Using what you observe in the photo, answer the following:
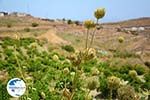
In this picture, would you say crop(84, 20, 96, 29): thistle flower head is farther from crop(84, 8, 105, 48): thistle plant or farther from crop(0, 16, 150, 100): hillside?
crop(0, 16, 150, 100): hillside

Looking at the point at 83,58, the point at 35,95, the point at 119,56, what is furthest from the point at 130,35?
the point at 83,58

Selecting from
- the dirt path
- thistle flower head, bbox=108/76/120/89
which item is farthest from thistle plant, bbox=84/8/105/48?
the dirt path

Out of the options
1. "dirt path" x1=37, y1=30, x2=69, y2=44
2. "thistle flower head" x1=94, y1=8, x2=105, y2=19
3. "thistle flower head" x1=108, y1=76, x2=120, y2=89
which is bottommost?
"dirt path" x1=37, y1=30, x2=69, y2=44

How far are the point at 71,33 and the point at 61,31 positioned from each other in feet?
3.37

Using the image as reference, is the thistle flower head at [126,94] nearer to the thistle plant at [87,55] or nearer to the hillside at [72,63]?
the hillside at [72,63]

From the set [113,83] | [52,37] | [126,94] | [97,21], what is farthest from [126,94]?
[52,37]

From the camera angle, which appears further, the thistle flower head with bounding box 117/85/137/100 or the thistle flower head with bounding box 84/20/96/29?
the thistle flower head with bounding box 84/20/96/29

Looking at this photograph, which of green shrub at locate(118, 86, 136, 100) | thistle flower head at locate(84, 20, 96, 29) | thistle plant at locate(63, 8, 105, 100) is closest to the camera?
green shrub at locate(118, 86, 136, 100)

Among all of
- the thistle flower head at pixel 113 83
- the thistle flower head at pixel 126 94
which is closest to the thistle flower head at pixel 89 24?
the thistle flower head at pixel 113 83

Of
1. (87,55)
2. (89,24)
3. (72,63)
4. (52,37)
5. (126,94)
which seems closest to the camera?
(126,94)

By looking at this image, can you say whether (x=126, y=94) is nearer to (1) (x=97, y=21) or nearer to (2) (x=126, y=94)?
(2) (x=126, y=94)

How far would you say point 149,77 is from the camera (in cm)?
1900

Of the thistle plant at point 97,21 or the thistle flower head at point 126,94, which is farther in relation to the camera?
the thistle plant at point 97,21

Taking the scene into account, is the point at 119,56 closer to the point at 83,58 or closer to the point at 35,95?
the point at 35,95
